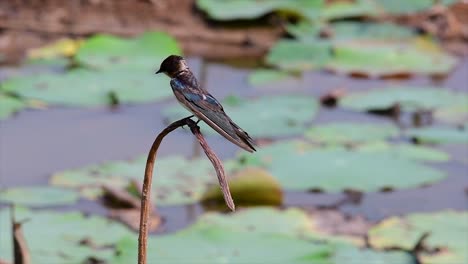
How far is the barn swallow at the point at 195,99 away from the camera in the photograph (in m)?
1.89

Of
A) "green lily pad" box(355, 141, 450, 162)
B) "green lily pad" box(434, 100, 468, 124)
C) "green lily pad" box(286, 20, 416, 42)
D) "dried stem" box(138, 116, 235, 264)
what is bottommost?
"dried stem" box(138, 116, 235, 264)

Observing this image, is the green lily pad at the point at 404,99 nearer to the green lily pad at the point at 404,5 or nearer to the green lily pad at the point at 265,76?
the green lily pad at the point at 265,76

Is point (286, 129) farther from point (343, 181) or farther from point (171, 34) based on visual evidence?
point (171, 34)

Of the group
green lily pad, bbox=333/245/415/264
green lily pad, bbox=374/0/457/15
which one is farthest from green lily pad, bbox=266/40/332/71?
green lily pad, bbox=333/245/415/264

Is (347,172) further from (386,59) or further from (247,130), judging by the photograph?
(386,59)

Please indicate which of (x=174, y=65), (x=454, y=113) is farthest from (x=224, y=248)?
(x=454, y=113)

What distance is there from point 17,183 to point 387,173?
1621mm

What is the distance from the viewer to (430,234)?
424 cm

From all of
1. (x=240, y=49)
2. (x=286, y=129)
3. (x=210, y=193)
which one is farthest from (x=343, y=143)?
(x=240, y=49)

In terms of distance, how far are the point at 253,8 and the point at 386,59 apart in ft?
3.63

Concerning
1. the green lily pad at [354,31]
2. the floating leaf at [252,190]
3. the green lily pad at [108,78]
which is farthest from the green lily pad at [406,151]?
the green lily pad at [354,31]

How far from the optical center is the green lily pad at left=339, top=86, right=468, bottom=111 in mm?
6023

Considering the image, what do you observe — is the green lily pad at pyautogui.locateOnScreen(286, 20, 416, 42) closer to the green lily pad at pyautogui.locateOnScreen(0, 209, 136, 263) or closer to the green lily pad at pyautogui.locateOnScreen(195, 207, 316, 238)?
the green lily pad at pyautogui.locateOnScreen(195, 207, 316, 238)

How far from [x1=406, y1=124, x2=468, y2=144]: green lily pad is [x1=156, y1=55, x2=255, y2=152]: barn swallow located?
3700 mm
